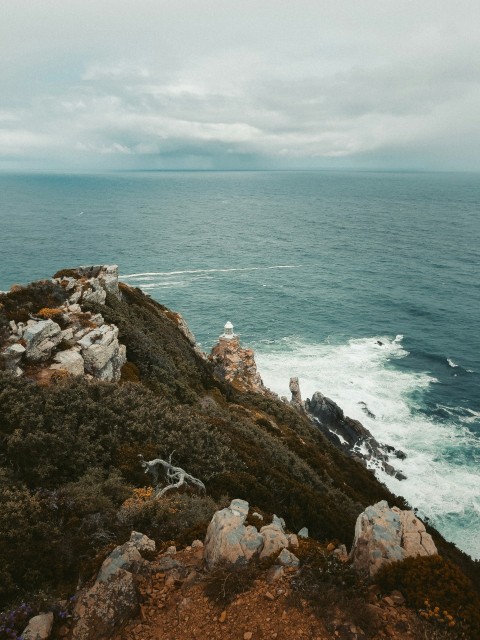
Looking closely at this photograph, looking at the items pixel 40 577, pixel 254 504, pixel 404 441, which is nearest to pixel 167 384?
pixel 254 504

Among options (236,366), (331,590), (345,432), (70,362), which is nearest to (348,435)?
(345,432)

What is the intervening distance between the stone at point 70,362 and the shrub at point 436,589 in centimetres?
1570

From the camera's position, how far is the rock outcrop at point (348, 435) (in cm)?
4184

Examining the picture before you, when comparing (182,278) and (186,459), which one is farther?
(182,278)

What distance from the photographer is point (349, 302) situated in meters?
84.7

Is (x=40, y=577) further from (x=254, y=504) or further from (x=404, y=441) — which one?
(x=404, y=441)

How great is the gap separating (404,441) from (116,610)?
42.6 m

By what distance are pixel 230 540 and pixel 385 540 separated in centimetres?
366

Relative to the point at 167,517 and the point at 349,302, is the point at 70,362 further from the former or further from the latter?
the point at 349,302

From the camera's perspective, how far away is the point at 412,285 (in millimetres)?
92438

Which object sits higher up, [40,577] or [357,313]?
[40,577]

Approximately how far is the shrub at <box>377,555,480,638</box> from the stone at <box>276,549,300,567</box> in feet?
5.93

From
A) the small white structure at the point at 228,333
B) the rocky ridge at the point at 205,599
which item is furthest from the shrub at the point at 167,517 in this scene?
the small white structure at the point at 228,333

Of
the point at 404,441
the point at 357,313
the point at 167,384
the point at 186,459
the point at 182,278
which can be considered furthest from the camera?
the point at 182,278
